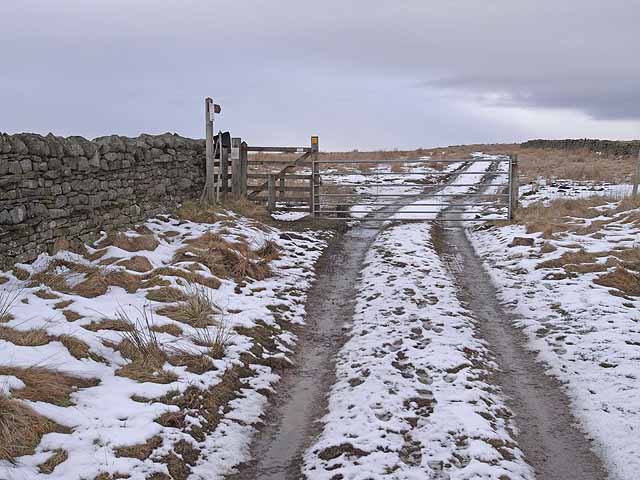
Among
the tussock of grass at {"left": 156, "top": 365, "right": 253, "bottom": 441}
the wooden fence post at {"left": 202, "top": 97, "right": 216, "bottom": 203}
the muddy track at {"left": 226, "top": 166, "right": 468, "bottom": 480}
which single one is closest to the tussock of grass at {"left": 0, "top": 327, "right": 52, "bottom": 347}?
the tussock of grass at {"left": 156, "top": 365, "right": 253, "bottom": 441}

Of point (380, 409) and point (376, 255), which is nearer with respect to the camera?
point (380, 409)

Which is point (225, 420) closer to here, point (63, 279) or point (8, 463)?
point (8, 463)

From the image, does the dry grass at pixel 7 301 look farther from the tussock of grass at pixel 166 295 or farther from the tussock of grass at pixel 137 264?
the tussock of grass at pixel 137 264

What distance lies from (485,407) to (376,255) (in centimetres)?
649

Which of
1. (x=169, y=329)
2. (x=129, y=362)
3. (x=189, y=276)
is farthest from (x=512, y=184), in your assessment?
(x=129, y=362)

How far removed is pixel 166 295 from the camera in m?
8.12

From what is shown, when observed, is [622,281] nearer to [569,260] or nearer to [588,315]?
[569,260]

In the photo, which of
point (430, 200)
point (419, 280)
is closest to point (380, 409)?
point (419, 280)

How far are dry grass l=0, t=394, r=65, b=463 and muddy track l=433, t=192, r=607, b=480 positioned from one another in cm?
361

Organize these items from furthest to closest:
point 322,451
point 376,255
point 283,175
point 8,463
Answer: point 283,175
point 376,255
point 322,451
point 8,463

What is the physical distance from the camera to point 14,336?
5941 mm

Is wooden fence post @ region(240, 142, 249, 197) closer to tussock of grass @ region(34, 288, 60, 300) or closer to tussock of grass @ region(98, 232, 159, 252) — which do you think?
tussock of grass @ region(98, 232, 159, 252)

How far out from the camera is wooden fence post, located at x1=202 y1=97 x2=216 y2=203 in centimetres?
1475

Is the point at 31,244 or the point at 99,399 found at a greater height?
the point at 31,244
